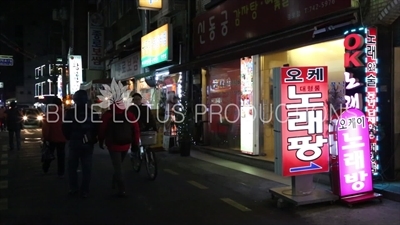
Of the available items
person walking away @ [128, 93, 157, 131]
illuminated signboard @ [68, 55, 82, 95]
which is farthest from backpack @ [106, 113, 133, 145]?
illuminated signboard @ [68, 55, 82, 95]

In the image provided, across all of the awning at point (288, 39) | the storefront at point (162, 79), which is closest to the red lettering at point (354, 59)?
the awning at point (288, 39)

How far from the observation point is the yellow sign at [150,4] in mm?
16641

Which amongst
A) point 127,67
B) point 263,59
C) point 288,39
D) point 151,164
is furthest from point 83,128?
point 127,67

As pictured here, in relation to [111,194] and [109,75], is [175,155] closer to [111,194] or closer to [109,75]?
[111,194]

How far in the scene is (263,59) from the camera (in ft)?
38.3

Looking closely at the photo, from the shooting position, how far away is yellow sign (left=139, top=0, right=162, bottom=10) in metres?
16.6

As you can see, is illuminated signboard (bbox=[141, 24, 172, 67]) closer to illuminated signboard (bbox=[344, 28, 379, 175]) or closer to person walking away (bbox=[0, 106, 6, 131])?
illuminated signboard (bbox=[344, 28, 379, 175])

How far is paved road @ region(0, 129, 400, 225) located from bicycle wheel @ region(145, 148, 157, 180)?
0.17m

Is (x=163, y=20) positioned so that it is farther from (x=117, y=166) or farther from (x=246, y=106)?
(x=117, y=166)

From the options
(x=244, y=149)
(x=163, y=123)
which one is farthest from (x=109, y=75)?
(x=244, y=149)

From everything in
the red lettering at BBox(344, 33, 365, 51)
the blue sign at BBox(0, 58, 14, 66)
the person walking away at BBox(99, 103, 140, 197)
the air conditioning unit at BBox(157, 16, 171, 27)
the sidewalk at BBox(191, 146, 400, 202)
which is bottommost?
the sidewalk at BBox(191, 146, 400, 202)

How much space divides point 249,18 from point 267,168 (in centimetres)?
437

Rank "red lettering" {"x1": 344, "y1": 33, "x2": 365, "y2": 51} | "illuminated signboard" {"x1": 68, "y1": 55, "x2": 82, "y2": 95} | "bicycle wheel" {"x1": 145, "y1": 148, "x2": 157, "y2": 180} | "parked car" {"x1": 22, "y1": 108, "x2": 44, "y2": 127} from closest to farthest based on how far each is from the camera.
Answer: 1. "red lettering" {"x1": 344, "y1": 33, "x2": 365, "y2": 51}
2. "bicycle wheel" {"x1": 145, "y1": 148, "x2": 157, "y2": 180}
3. "parked car" {"x1": 22, "y1": 108, "x2": 44, "y2": 127}
4. "illuminated signboard" {"x1": 68, "y1": 55, "x2": 82, "y2": 95}

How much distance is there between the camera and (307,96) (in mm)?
6664
